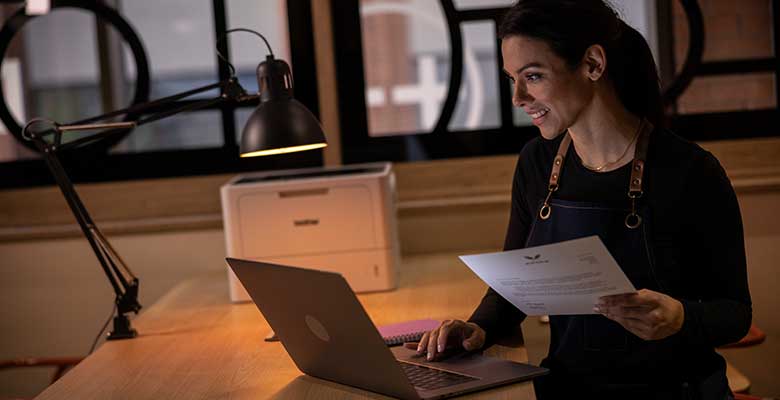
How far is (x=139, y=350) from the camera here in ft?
7.28

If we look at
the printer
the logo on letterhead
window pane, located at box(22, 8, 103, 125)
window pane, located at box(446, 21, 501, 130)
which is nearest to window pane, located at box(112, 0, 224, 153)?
window pane, located at box(22, 8, 103, 125)

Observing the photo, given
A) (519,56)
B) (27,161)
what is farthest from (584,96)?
(27,161)

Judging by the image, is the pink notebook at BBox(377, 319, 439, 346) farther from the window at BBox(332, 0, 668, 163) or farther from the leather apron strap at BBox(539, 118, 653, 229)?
the window at BBox(332, 0, 668, 163)

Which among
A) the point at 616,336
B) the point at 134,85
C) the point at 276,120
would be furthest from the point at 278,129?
the point at 134,85

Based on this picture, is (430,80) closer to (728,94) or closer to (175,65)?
(728,94)

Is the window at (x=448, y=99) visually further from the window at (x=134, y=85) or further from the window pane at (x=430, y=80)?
the window at (x=134, y=85)

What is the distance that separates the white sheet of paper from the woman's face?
0.36 metres

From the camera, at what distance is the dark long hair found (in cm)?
189

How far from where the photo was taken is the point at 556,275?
1604 millimetres

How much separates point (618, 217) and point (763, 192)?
5.13 feet

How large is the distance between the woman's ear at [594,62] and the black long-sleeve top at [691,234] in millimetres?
159

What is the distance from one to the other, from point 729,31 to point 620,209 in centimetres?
174

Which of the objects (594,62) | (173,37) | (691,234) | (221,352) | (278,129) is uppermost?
(173,37)

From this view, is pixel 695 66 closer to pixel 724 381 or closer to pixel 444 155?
pixel 444 155
